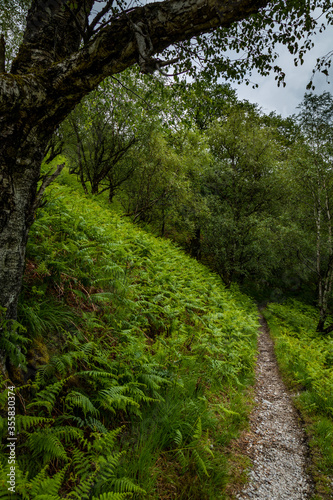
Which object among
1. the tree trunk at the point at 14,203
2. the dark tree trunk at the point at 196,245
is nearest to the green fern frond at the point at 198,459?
the tree trunk at the point at 14,203

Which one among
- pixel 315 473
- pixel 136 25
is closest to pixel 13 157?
pixel 136 25

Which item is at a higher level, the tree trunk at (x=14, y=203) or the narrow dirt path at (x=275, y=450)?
the tree trunk at (x=14, y=203)

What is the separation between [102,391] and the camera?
3.29 meters

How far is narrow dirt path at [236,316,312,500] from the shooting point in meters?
3.69

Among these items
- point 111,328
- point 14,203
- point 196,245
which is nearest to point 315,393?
point 111,328

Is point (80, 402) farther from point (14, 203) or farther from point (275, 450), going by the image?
point (275, 450)

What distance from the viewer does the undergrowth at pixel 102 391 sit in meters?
2.52

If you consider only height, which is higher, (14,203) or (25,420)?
(14,203)

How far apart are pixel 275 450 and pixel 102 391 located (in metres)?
3.54

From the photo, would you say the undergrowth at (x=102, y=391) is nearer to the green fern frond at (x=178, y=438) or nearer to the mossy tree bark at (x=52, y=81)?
the green fern frond at (x=178, y=438)

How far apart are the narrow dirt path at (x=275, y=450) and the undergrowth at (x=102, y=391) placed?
1.39ft

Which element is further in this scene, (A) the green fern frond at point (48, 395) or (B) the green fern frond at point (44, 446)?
(A) the green fern frond at point (48, 395)

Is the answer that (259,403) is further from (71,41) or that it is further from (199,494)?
(71,41)

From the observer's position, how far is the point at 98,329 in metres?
4.40
